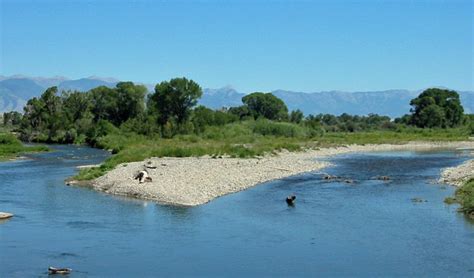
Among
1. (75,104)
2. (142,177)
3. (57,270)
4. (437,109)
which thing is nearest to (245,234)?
(57,270)

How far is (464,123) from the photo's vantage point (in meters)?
119

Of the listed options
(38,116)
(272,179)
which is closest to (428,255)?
(272,179)

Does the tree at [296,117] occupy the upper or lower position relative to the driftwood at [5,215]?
upper

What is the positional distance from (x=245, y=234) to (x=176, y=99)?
63.0m

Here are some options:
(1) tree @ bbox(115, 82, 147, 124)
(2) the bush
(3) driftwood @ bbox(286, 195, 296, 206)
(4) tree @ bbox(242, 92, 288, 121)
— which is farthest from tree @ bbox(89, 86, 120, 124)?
(3) driftwood @ bbox(286, 195, 296, 206)

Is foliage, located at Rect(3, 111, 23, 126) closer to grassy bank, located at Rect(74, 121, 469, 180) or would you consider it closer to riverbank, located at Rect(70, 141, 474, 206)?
grassy bank, located at Rect(74, 121, 469, 180)

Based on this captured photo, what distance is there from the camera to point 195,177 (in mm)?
34406

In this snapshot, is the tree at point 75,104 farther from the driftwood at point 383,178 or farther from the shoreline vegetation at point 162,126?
the driftwood at point 383,178

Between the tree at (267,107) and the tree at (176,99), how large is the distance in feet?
86.0

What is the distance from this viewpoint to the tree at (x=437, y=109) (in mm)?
112062

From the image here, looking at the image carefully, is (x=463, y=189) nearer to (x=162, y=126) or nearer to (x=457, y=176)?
(x=457, y=176)

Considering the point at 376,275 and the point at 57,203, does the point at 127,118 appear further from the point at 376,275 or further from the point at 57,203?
the point at 376,275

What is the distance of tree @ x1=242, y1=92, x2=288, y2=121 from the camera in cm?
10925

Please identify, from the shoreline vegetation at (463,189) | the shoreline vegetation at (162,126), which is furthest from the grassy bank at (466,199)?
the shoreline vegetation at (162,126)
